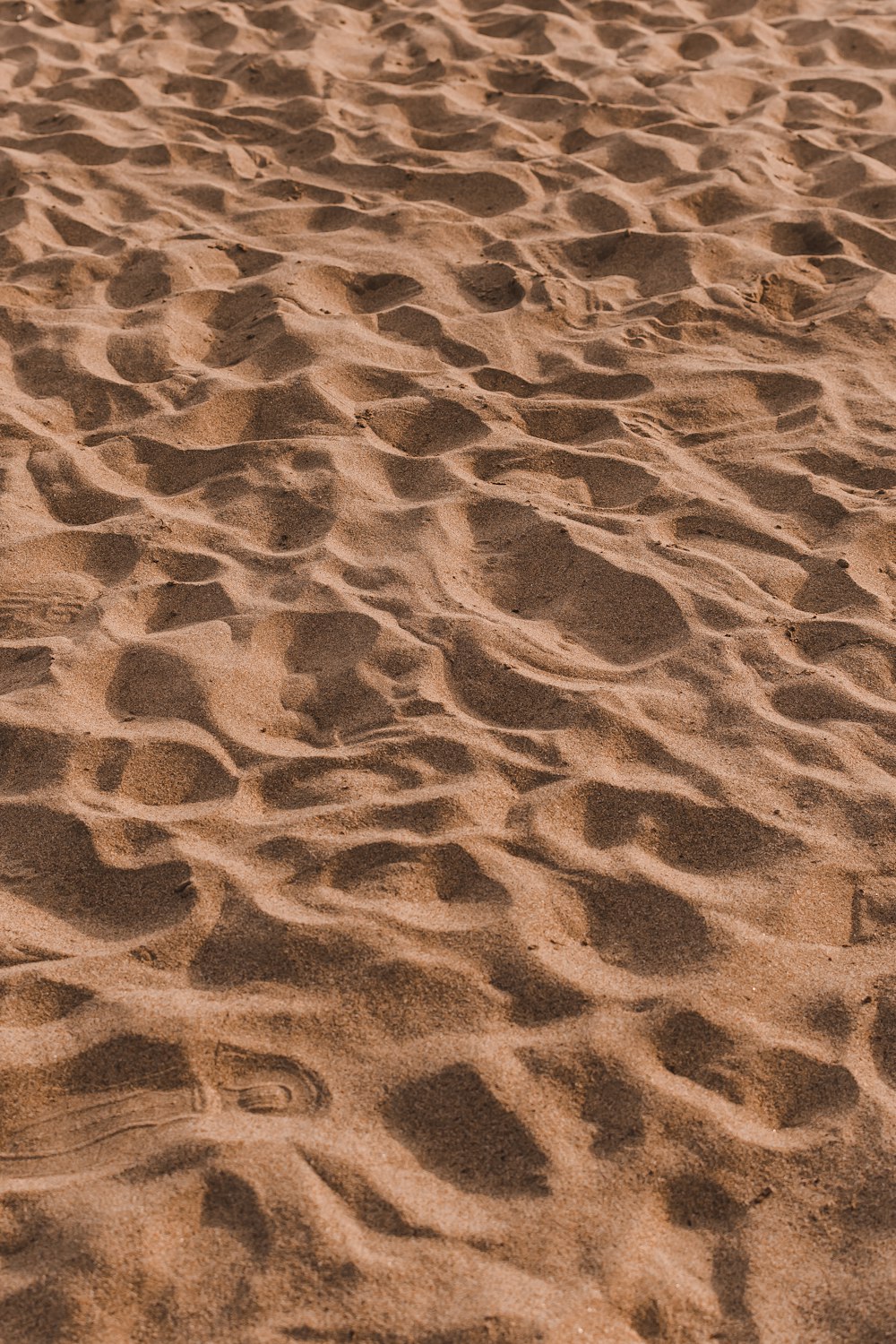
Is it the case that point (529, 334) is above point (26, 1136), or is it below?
above

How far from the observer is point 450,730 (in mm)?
2566

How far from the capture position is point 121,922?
2223mm

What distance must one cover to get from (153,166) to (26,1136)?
3869 millimetres

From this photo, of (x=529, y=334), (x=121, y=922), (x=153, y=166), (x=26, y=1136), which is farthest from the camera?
(x=153, y=166)

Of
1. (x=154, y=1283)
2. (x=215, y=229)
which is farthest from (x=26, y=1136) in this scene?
(x=215, y=229)

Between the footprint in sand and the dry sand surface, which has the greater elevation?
the dry sand surface

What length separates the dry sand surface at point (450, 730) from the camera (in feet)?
5.86

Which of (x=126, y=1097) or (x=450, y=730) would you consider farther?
(x=450, y=730)

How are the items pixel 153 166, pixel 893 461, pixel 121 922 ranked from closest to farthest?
pixel 121 922
pixel 893 461
pixel 153 166

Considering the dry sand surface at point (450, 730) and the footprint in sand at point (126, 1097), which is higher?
the dry sand surface at point (450, 730)

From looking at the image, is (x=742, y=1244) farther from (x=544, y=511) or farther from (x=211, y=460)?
(x=211, y=460)

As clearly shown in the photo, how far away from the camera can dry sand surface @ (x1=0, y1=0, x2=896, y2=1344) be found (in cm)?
179

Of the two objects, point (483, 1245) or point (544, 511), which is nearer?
point (483, 1245)

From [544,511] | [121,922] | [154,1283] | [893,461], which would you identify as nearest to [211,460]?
[544,511]
